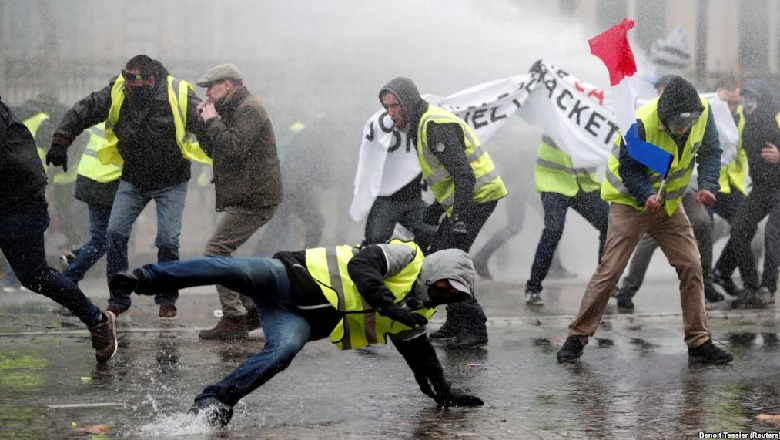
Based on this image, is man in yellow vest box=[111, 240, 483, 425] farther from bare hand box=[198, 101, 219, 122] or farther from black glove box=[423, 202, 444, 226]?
black glove box=[423, 202, 444, 226]

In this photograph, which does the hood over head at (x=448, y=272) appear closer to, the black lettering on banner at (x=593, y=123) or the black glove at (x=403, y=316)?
the black glove at (x=403, y=316)

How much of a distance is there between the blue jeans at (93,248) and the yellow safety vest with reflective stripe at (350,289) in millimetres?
3859

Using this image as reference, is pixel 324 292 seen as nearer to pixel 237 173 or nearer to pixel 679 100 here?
pixel 679 100

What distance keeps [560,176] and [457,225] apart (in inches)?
99.3

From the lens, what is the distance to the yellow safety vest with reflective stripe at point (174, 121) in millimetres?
8547

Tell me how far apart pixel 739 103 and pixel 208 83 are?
4665 millimetres

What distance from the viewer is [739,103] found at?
10.9 m

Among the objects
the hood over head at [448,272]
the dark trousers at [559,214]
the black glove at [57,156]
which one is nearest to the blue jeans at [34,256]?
the black glove at [57,156]

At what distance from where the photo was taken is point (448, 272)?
18.1 feet

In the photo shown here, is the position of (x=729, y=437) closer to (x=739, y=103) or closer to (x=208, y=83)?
(x=208, y=83)

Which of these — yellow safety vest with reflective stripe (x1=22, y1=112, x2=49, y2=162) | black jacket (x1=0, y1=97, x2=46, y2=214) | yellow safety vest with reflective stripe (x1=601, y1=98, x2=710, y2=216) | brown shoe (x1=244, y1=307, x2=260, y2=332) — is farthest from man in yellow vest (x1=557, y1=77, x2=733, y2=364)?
yellow safety vest with reflective stripe (x1=22, y1=112, x2=49, y2=162)

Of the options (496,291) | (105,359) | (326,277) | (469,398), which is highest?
(326,277)

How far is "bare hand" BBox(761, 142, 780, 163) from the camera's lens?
10.3 metres

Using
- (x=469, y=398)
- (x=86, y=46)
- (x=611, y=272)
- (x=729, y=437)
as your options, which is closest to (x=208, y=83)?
(x=611, y=272)
